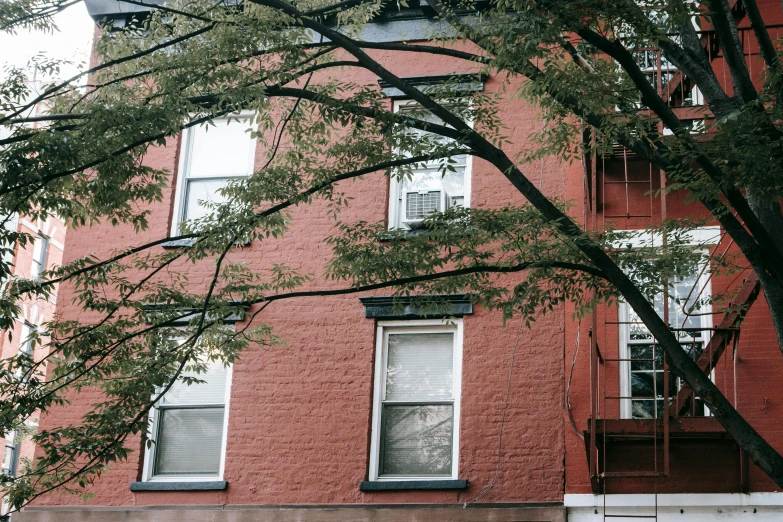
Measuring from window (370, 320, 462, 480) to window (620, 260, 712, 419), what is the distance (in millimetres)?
1971

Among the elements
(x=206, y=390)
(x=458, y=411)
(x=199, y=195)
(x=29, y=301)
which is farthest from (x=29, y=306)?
(x=458, y=411)

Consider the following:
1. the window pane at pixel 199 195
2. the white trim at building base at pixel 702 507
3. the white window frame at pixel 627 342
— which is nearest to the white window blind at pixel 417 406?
the white window frame at pixel 627 342

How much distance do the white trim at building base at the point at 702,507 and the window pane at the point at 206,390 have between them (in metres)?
5.00

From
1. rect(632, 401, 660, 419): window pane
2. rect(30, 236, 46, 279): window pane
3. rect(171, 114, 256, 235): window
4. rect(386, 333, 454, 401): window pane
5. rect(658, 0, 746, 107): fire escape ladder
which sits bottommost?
rect(632, 401, 660, 419): window pane

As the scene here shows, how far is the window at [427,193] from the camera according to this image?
13.5 m

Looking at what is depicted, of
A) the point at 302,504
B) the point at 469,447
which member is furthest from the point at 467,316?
the point at 302,504

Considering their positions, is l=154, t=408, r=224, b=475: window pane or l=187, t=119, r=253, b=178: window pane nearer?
l=154, t=408, r=224, b=475: window pane

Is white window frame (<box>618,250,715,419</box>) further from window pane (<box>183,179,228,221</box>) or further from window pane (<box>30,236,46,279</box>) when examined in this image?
window pane (<box>30,236,46,279</box>)

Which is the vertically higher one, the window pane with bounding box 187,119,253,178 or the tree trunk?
the window pane with bounding box 187,119,253,178

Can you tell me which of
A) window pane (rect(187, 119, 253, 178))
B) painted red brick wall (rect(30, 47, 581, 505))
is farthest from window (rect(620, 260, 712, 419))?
window pane (rect(187, 119, 253, 178))

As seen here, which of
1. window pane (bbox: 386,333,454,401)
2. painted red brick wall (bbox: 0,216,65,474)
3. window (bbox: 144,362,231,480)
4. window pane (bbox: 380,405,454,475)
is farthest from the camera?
painted red brick wall (bbox: 0,216,65,474)

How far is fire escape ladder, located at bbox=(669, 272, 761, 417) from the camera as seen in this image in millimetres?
10523

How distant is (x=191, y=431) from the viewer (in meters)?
13.0

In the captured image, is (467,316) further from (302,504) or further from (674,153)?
(674,153)
